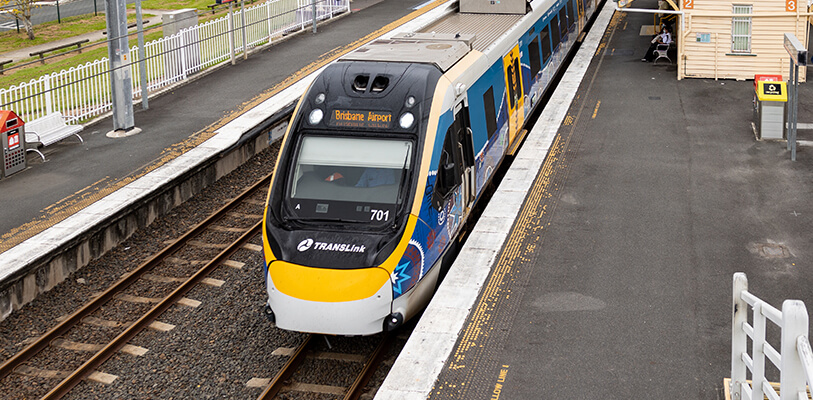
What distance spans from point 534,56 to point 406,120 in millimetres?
7631

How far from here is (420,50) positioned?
11023mm

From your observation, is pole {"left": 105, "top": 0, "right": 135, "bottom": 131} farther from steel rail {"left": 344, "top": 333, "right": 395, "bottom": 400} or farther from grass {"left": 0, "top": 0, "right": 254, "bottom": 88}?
grass {"left": 0, "top": 0, "right": 254, "bottom": 88}

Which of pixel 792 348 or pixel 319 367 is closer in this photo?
pixel 792 348

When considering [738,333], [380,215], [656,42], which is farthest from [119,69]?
[738,333]

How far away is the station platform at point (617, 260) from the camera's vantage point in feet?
26.2

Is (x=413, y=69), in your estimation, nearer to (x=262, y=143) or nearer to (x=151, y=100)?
(x=262, y=143)

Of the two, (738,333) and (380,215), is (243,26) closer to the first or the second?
(380,215)

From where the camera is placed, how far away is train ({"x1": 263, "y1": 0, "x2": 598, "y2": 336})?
28.2 ft

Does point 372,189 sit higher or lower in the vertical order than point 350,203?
higher

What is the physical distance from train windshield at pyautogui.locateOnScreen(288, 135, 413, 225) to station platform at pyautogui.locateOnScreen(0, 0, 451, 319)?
4.52m

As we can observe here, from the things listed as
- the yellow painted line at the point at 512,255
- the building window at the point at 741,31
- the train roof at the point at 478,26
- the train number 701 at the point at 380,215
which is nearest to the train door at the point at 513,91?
the train roof at the point at 478,26

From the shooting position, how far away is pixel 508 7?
16.0m

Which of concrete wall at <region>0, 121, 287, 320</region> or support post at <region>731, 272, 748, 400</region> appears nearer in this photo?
support post at <region>731, 272, 748, 400</region>

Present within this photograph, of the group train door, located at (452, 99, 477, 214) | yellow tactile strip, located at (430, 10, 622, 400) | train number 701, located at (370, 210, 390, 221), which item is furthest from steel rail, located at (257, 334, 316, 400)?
train door, located at (452, 99, 477, 214)
